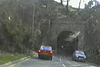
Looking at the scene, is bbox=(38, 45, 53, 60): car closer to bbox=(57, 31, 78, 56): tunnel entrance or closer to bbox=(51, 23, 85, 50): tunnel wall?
bbox=(51, 23, 85, 50): tunnel wall

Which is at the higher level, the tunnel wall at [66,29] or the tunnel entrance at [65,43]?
the tunnel wall at [66,29]

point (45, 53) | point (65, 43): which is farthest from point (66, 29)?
point (45, 53)

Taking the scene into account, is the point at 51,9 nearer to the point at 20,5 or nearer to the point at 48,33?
the point at 48,33

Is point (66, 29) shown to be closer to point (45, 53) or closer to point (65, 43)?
point (65, 43)

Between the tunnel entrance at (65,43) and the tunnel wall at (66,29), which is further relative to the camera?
the tunnel entrance at (65,43)

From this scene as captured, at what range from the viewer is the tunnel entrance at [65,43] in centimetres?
8200

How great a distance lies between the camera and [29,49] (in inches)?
2132

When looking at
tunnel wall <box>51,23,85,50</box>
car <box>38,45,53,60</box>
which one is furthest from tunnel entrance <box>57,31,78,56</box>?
car <box>38,45,53,60</box>

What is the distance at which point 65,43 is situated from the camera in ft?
281

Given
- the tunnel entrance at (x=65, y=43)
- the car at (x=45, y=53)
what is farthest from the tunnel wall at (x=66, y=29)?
the car at (x=45, y=53)

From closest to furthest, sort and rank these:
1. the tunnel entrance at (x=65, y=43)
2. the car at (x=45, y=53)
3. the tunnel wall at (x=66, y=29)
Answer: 1. the car at (x=45, y=53)
2. the tunnel wall at (x=66, y=29)
3. the tunnel entrance at (x=65, y=43)

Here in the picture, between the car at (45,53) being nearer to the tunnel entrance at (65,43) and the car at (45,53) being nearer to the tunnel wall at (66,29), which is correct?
the tunnel wall at (66,29)

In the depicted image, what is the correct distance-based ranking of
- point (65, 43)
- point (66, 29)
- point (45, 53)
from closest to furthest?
1. point (45, 53)
2. point (66, 29)
3. point (65, 43)

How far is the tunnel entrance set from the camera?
8200 cm
